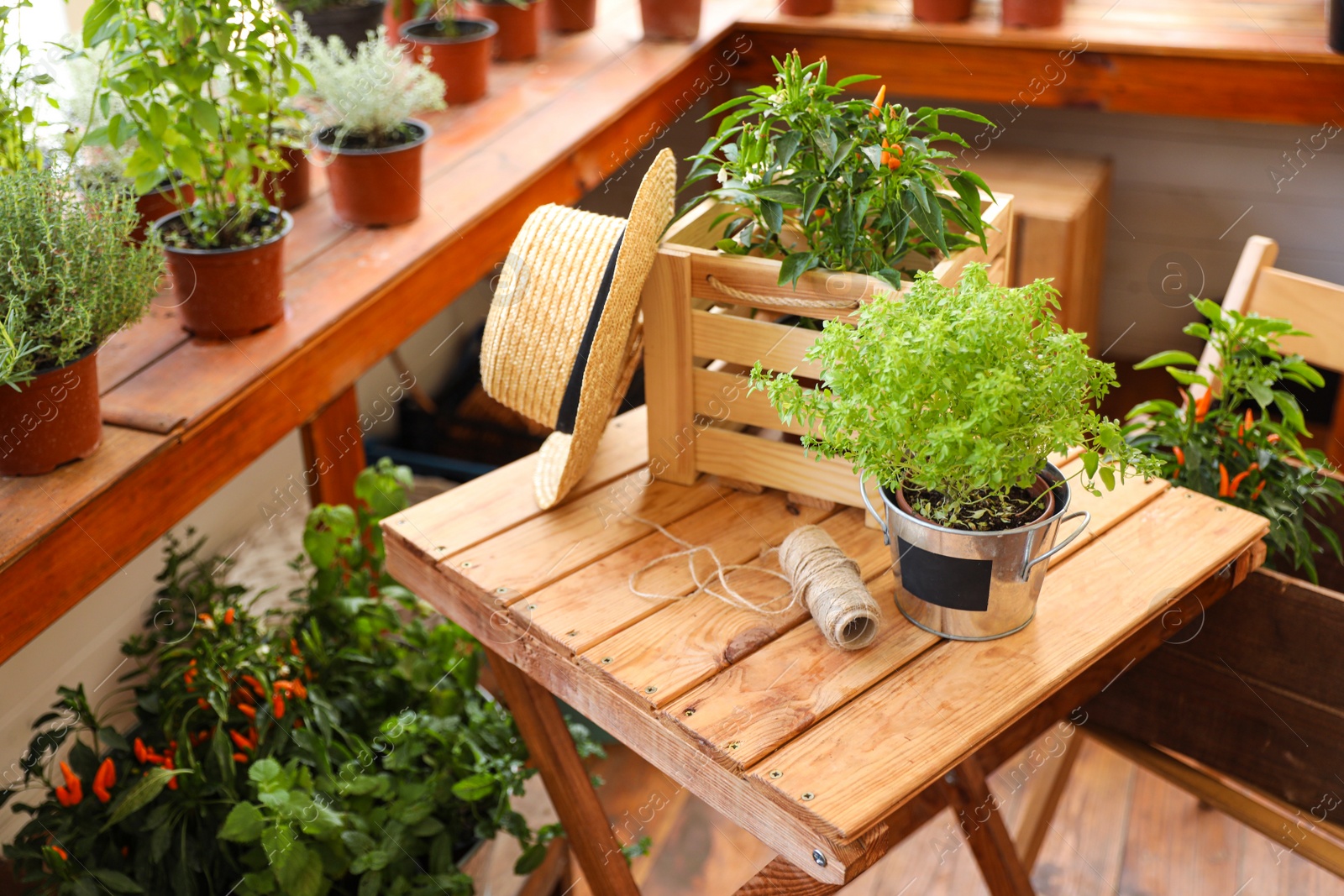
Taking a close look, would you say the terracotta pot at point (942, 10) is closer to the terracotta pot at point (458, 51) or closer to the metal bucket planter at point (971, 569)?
the terracotta pot at point (458, 51)

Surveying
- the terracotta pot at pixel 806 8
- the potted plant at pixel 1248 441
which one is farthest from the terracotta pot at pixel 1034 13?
the potted plant at pixel 1248 441

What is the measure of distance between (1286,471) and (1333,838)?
55cm

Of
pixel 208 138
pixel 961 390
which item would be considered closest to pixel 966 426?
pixel 961 390

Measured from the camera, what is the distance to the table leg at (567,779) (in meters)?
1.54

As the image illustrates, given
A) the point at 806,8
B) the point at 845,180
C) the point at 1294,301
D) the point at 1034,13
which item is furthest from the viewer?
the point at 806,8

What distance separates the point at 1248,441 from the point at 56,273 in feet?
5.30

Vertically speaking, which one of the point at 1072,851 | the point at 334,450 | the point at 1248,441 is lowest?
the point at 1072,851

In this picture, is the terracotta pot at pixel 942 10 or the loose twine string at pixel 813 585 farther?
the terracotta pot at pixel 942 10

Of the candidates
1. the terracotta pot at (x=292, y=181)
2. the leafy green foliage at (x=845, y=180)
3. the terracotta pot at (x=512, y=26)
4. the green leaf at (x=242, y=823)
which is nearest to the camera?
the leafy green foliage at (x=845, y=180)

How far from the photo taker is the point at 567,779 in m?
1.58

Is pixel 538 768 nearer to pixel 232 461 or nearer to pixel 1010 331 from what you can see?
pixel 232 461

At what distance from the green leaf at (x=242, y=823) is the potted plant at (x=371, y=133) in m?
1.10

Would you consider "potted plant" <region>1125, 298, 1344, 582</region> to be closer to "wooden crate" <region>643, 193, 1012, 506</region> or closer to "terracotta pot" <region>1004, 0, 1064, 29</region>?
"wooden crate" <region>643, 193, 1012, 506</region>

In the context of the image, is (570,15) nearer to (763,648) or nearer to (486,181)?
(486,181)
